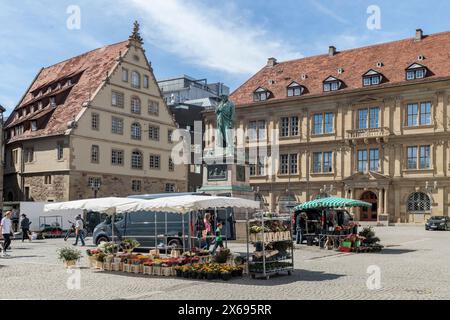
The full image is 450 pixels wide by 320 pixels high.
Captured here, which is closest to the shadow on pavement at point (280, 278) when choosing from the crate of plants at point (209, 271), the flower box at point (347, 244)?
the crate of plants at point (209, 271)

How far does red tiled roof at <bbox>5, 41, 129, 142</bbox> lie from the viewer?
49.7 m

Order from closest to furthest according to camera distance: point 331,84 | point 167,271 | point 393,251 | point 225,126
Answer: point 167,271 < point 393,251 < point 225,126 < point 331,84

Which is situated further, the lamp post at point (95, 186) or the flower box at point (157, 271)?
the lamp post at point (95, 186)

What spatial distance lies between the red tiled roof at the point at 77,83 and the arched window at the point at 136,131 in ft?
17.1

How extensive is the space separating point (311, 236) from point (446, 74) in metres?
29.9

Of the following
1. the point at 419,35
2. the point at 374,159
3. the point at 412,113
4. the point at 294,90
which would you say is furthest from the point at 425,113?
the point at 294,90

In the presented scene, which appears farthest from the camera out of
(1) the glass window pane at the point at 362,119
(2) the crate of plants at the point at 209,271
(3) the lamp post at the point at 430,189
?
(1) the glass window pane at the point at 362,119

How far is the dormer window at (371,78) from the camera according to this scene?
180ft

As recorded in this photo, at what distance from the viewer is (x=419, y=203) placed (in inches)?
2068

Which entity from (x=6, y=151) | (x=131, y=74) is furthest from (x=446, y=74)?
(x=6, y=151)

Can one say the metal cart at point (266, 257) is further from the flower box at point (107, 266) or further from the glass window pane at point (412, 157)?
the glass window pane at point (412, 157)

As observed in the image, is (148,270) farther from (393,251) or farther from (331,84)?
(331,84)

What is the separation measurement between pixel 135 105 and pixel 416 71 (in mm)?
25575

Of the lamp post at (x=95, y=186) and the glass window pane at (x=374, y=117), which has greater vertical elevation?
the glass window pane at (x=374, y=117)
